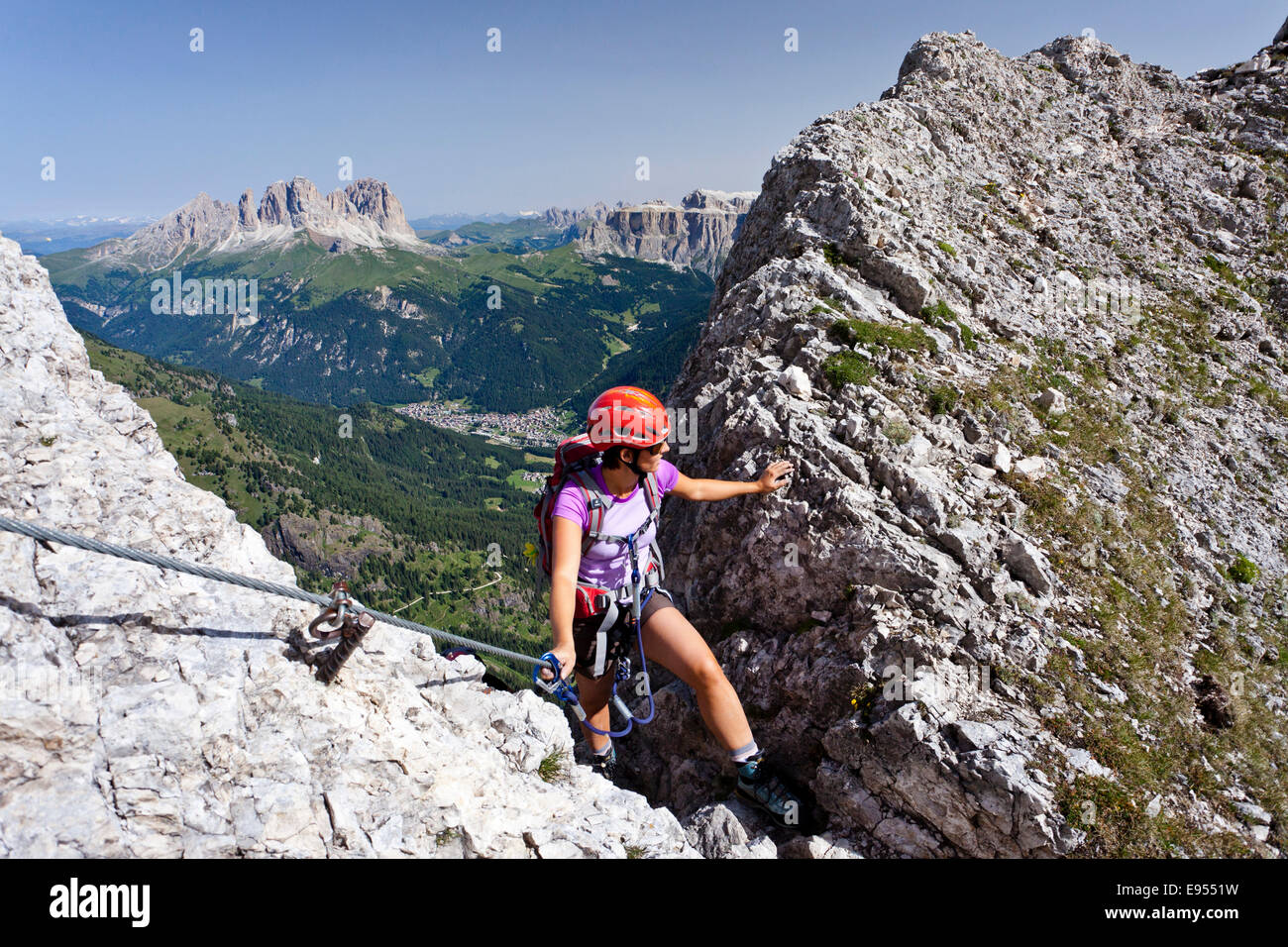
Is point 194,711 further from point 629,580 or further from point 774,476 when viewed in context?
point 774,476

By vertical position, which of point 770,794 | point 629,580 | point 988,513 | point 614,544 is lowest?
point 770,794

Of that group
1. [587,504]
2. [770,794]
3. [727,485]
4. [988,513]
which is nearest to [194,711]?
[587,504]

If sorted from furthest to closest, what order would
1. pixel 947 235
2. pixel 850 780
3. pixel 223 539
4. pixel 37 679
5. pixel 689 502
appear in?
pixel 947 235, pixel 689 502, pixel 850 780, pixel 223 539, pixel 37 679

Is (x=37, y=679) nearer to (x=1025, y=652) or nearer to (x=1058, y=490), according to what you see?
(x=1025, y=652)

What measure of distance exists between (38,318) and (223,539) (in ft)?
15.4

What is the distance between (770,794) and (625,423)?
6163 mm

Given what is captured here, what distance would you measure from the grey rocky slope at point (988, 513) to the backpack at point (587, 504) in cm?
347

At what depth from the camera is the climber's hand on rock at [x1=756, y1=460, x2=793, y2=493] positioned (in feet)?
32.5

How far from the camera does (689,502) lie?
13180 mm

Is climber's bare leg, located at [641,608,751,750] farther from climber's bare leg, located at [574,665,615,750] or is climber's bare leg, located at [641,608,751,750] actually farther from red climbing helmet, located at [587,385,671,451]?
red climbing helmet, located at [587,385,671,451]

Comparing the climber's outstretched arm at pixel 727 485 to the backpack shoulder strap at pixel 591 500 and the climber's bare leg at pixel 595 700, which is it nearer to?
the backpack shoulder strap at pixel 591 500

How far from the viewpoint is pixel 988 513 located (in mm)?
10820

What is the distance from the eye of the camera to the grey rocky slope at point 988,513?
27.6ft
